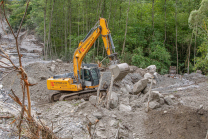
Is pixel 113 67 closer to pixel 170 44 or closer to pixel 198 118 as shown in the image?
pixel 198 118

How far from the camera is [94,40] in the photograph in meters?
9.59

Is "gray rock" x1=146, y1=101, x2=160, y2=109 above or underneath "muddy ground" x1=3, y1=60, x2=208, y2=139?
above

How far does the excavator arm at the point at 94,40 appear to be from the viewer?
9070mm

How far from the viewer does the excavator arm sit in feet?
29.8

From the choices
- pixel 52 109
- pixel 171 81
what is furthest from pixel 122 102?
pixel 171 81

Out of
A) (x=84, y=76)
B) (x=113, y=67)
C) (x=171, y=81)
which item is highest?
(x=113, y=67)

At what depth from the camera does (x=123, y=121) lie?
280 inches

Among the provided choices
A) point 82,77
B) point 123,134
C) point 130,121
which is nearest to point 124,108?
point 130,121

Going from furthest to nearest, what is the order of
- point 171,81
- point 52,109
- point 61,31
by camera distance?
1. point 61,31
2. point 171,81
3. point 52,109

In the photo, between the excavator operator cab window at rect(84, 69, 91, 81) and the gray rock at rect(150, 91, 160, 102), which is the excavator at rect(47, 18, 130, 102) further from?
the gray rock at rect(150, 91, 160, 102)

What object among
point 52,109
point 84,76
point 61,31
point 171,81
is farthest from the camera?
point 61,31

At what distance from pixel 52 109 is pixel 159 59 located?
645 inches

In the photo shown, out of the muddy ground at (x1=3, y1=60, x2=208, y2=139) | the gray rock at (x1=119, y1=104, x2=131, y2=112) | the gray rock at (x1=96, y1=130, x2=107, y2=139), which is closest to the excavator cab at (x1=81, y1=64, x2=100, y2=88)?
the muddy ground at (x1=3, y1=60, x2=208, y2=139)

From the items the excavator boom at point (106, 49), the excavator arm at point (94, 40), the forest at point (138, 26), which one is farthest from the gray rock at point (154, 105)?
the forest at point (138, 26)
